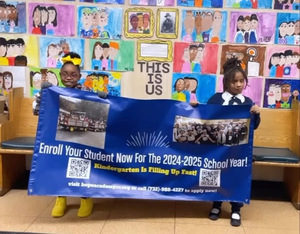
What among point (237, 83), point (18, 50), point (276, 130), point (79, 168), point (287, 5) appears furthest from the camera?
point (18, 50)

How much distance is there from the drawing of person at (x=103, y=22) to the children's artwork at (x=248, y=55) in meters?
1.14

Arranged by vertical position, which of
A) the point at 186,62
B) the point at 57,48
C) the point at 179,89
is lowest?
the point at 179,89

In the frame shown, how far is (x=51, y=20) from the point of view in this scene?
3404 millimetres

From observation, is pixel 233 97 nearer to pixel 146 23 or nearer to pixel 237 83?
pixel 237 83

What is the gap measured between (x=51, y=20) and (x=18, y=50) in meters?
0.45

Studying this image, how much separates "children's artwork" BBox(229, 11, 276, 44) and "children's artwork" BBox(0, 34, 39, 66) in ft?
6.31

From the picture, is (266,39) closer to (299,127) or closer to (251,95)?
(251,95)

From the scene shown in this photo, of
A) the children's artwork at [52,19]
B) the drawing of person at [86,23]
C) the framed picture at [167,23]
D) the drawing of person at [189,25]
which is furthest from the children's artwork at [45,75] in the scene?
the drawing of person at [189,25]

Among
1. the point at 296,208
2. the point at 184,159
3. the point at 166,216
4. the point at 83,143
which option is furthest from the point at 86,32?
the point at 296,208

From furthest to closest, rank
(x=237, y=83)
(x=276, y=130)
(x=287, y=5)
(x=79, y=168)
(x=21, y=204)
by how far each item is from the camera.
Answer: (x=276, y=130) < (x=287, y=5) < (x=21, y=204) < (x=237, y=83) < (x=79, y=168)

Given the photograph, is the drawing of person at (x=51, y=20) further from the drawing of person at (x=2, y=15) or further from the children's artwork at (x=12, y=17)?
the drawing of person at (x=2, y=15)

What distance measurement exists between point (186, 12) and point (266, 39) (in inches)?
31.3

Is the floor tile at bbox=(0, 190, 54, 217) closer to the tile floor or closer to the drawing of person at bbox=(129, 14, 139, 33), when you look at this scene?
the tile floor

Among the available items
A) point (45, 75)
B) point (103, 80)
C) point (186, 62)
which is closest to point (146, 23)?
point (186, 62)
